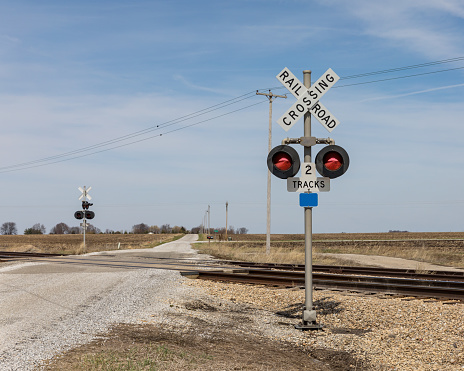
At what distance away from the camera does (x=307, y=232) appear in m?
8.70

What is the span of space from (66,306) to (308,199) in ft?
18.1

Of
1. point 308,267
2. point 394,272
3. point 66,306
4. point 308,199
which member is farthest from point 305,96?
point 394,272

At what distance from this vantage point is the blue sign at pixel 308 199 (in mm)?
8734

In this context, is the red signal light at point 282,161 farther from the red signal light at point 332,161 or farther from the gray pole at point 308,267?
the red signal light at point 332,161

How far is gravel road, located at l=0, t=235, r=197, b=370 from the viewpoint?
6.88 metres

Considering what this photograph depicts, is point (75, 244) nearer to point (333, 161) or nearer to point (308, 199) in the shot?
point (308, 199)

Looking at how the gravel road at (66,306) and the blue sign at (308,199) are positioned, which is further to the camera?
the blue sign at (308,199)

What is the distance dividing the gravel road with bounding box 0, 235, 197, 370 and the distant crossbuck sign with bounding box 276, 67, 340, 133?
467 centimetres

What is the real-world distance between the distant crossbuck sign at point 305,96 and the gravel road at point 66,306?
4.67 metres

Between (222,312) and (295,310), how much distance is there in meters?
1.61

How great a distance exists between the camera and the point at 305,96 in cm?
896

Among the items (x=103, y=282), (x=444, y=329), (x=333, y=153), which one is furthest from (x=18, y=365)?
(x=103, y=282)

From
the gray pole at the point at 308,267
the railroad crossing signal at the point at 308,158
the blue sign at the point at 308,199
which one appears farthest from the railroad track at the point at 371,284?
the blue sign at the point at 308,199

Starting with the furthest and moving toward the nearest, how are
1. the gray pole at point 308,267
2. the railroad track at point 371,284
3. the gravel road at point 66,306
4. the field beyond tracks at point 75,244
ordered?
the field beyond tracks at point 75,244, the railroad track at point 371,284, the gray pole at point 308,267, the gravel road at point 66,306
